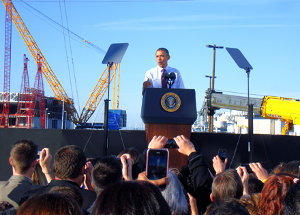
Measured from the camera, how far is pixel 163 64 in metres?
6.51

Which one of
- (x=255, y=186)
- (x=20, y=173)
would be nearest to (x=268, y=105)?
(x=255, y=186)

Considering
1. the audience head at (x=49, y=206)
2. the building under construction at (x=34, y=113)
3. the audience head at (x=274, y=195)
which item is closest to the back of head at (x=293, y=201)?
the audience head at (x=274, y=195)

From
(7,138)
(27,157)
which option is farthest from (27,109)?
(27,157)

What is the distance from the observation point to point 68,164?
297 centimetres

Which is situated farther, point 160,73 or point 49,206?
point 160,73

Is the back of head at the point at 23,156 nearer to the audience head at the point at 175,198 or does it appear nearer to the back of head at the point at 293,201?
the audience head at the point at 175,198

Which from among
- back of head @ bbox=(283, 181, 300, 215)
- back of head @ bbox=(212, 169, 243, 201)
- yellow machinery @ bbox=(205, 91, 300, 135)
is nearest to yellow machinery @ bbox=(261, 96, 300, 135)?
yellow machinery @ bbox=(205, 91, 300, 135)

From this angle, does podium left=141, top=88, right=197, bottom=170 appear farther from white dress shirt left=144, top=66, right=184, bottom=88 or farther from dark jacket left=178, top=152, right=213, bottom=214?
dark jacket left=178, top=152, right=213, bottom=214

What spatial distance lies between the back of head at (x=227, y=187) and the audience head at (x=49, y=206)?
140 centimetres

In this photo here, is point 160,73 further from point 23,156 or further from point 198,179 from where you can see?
point 198,179

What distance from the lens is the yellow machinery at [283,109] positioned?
1230 cm

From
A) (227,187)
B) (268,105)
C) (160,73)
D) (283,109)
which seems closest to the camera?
(227,187)

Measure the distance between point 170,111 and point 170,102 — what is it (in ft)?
0.45

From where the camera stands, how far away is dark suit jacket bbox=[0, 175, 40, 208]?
3016mm
